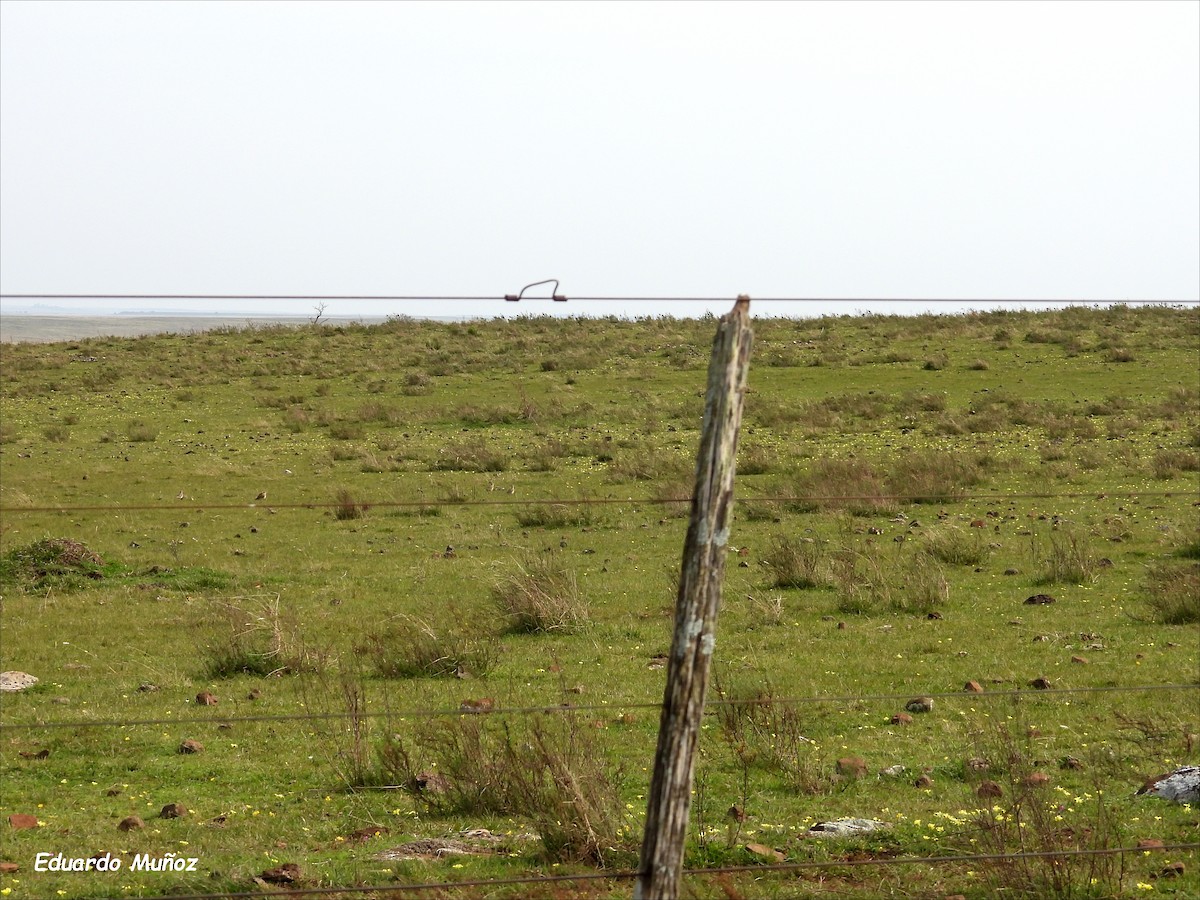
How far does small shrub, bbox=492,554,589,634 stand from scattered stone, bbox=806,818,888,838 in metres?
5.96

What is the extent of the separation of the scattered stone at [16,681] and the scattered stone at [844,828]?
738 cm

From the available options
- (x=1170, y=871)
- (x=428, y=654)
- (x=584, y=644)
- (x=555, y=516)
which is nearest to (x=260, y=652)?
(x=428, y=654)

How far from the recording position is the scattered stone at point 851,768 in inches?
311

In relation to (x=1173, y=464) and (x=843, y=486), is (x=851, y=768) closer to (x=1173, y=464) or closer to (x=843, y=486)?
(x=843, y=486)

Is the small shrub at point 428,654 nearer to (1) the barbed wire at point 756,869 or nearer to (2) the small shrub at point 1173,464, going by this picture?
(1) the barbed wire at point 756,869

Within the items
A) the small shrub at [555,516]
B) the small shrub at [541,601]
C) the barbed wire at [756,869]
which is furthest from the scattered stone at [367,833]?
the small shrub at [555,516]

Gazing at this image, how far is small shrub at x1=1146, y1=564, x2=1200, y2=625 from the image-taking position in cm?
1234

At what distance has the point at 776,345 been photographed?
43594 mm

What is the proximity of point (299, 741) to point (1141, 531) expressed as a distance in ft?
41.0

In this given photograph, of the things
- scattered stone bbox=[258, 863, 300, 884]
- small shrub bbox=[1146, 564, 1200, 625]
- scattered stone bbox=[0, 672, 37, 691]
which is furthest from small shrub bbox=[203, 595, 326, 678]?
small shrub bbox=[1146, 564, 1200, 625]

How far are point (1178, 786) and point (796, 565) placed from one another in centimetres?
775

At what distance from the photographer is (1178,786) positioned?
23.3 ft

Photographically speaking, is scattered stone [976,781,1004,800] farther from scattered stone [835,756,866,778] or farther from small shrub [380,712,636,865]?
small shrub [380,712,636,865]

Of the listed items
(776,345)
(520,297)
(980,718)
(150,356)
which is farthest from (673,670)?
(150,356)
